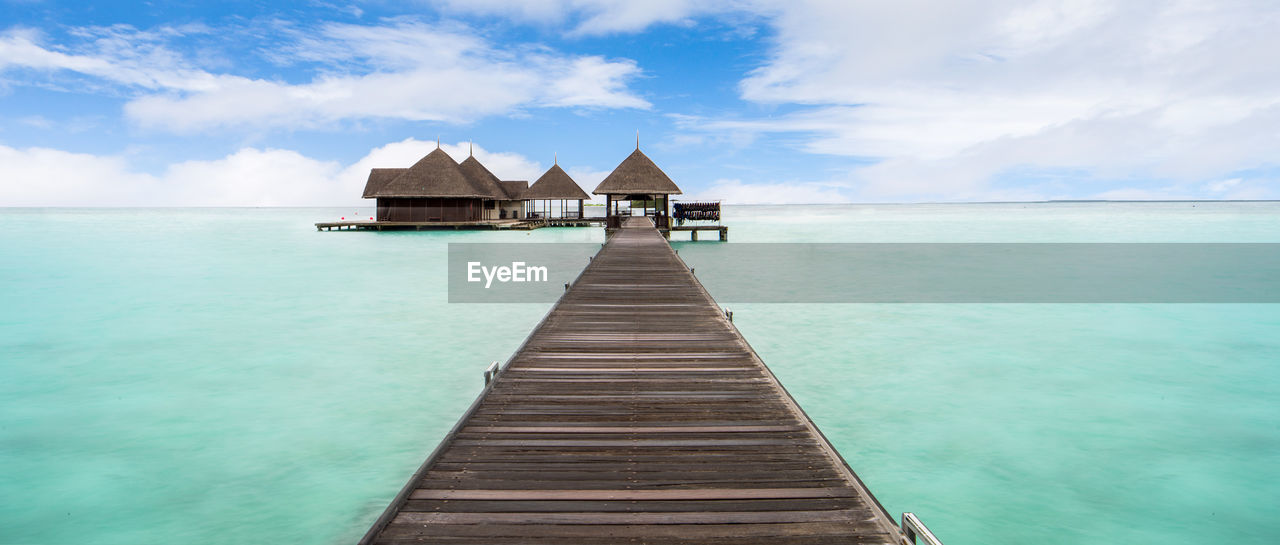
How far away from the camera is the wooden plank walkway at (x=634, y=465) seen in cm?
282

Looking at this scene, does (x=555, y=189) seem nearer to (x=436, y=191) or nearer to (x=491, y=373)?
(x=436, y=191)

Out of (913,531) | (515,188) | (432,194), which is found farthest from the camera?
(515,188)

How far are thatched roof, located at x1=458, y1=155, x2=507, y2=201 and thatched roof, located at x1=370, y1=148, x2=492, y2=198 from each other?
3.79 ft

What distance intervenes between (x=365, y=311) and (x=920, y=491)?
474 inches

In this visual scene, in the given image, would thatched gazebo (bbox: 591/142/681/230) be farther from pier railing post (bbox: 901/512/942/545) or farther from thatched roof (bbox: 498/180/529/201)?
pier railing post (bbox: 901/512/942/545)

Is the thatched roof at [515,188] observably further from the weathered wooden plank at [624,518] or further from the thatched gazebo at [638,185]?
the weathered wooden plank at [624,518]

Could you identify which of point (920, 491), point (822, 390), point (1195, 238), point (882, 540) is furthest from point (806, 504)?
point (1195, 238)

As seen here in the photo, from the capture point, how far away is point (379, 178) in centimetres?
4097

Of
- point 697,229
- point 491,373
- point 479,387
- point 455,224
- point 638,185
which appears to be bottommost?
point 479,387

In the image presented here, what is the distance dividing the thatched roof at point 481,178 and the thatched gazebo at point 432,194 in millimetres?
160

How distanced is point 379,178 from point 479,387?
36405 mm

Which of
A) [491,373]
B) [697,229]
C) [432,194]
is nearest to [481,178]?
[432,194]

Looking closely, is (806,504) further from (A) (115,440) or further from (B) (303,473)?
(A) (115,440)

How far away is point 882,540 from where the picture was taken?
8.91ft
